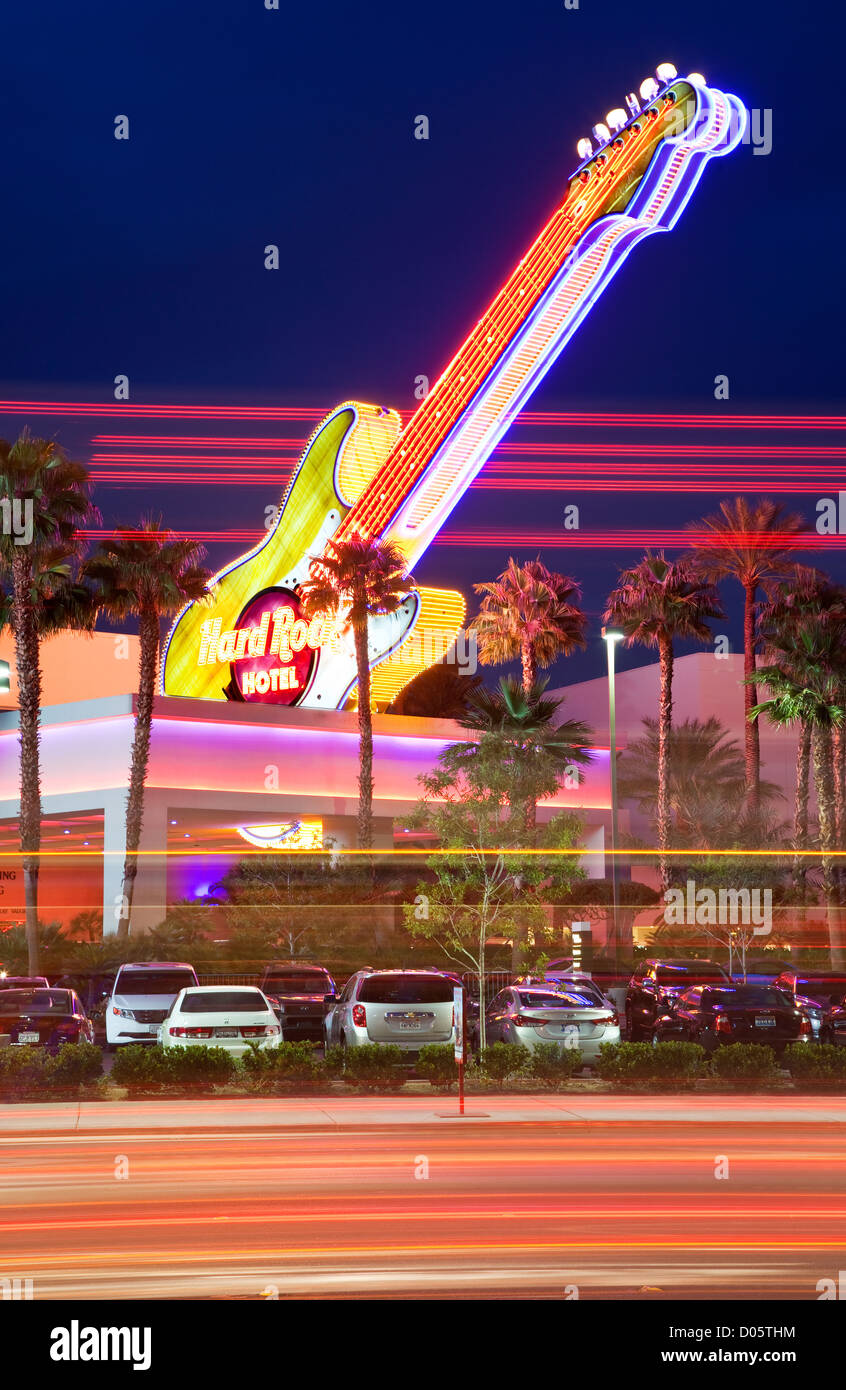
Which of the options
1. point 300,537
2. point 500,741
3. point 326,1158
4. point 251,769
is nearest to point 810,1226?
point 326,1158

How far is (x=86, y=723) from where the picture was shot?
43625 millimetres

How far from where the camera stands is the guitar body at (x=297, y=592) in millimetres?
47125

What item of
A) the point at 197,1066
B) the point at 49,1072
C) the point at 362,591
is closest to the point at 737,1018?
the point at 197,1066

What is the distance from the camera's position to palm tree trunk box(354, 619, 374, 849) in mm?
42500

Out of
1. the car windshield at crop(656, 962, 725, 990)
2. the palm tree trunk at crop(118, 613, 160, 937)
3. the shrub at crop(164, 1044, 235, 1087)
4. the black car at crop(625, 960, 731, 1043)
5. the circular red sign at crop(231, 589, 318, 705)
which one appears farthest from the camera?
the circular red sign at crop(231, 589, 318, 705)

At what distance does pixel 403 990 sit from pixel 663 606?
29.8 m

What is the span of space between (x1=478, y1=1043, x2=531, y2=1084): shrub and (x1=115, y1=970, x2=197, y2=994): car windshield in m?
4.95

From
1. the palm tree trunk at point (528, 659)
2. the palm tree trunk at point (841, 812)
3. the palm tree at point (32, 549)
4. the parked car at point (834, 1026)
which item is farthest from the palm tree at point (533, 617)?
the parked car at point (834, 1026)

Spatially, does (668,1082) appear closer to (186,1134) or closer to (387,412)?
(186,1134)

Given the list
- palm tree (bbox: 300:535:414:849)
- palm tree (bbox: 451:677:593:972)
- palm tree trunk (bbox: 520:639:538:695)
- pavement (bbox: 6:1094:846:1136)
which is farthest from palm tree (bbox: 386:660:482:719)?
pavement (bbox: 6:1094:846:1136)

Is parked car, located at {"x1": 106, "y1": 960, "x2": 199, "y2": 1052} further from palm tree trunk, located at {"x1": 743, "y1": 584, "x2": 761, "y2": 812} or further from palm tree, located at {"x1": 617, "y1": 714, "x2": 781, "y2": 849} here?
palm tree, located at {"x1": 617, "y1": 714, "x2": 781, "y2": 849}

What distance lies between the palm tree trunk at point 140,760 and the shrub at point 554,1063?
20.9m

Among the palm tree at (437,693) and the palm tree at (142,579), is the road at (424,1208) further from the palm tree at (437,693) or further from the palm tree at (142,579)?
the palm tree at (437,693)

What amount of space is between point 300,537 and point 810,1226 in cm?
4005
